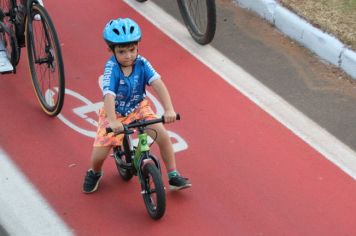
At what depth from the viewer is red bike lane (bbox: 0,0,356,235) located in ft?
19.5

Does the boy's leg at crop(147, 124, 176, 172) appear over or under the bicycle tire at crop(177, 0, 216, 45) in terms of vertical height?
over

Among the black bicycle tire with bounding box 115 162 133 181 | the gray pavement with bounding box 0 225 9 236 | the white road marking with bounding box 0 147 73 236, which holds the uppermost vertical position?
the black bicycle tire with bounding box 115 162 133 181

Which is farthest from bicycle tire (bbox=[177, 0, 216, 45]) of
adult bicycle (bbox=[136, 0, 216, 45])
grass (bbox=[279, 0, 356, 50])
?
grass (bbox=[279, 0, 356, 50])

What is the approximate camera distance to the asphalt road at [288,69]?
7230 millimetres

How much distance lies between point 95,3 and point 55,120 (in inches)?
95.1

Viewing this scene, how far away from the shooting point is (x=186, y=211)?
6.02 m

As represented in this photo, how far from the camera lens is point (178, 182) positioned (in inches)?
240

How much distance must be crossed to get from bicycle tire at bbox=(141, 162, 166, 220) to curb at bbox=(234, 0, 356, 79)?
3.00m

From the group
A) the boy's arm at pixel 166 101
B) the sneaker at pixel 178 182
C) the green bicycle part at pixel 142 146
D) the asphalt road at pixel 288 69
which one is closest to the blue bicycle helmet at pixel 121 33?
the boy's arm at pixel 166 101

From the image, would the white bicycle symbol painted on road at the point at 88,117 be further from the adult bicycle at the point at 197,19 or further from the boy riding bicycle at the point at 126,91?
the adult bicycle at the point at 197,19

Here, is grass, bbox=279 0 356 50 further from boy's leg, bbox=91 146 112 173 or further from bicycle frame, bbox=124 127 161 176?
boy's leg, bbox=91 146 112 173

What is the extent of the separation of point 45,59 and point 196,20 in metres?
2.35

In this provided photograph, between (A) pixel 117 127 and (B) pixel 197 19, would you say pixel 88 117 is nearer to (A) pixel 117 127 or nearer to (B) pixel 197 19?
(A) pixel 117 127

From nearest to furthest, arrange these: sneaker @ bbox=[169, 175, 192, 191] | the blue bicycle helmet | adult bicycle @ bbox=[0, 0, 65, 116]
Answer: the blue bicycle helmet, sneaker @ bbox=[169, 175, 192, 191], adult bicycle @ bbox=[0, 0, 65, 116]
